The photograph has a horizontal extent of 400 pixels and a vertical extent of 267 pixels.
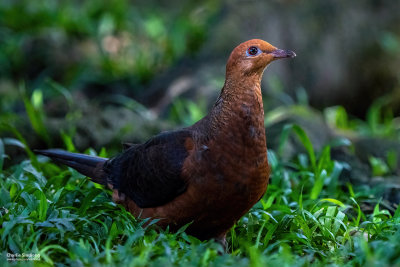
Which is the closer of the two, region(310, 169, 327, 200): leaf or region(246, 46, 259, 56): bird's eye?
region(246, 46, 259, 56): bird's eye

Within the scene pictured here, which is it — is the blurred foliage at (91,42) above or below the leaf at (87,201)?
above

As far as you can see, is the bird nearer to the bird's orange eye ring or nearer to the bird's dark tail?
the bird's orange eye ring

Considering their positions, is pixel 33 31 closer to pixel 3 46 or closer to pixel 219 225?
pixel 3 46

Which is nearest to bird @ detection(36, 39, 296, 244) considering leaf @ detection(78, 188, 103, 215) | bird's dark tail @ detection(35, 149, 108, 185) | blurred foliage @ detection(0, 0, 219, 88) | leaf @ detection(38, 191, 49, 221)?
leaf @ detection(78, 188, 103, 215)

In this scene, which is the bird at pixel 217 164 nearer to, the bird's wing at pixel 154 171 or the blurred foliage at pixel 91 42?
the bird's wing at pixel 154 171

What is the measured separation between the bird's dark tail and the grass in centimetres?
14

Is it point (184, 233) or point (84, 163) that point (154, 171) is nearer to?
point (184, 233)

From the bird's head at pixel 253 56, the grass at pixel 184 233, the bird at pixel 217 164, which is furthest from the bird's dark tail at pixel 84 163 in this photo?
the bird's head at pixel 253 56

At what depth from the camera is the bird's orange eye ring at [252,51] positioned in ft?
11.2

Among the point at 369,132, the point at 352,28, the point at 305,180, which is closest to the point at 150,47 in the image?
the point at 352,28

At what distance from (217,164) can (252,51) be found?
72 cm

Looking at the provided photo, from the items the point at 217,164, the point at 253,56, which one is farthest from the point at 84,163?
the point at 253,56

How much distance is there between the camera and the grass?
2.83m

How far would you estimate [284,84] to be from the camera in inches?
305
